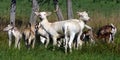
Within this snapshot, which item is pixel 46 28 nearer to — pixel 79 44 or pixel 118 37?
pixel 79 44

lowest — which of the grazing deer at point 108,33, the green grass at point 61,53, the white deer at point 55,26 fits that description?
the green grass at point 61,53

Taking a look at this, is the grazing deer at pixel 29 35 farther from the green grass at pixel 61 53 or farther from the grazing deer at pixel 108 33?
the grazing deer at pixel 108 33

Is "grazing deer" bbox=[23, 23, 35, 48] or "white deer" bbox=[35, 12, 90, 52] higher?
"white deer" bbox=[35, 12, 90, 52]

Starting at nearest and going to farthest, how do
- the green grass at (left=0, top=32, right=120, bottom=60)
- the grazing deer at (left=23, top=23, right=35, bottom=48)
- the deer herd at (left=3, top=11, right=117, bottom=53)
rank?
the green grass at (left=0, top=32, right=120, bottom=60)
the deer herd at (left=3, top=11, right=117, bottom=53)
the grazing deer at (left=23, top=23, right=35, bottom=48)

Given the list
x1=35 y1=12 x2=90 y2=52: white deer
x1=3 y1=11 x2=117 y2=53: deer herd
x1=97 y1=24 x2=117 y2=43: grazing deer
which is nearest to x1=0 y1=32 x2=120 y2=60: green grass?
x1=3 y1=11 x2=117 y2=53: deer herd

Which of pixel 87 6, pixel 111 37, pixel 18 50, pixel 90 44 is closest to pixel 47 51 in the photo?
pixel 18 50

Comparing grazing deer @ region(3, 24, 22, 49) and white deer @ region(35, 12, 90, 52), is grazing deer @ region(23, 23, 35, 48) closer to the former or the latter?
grazing deer @ region(3, 24, 22, 49)

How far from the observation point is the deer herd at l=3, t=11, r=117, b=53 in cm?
1537

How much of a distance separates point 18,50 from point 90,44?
291cm

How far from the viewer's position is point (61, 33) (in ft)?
52.6

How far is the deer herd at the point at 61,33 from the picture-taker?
1537 cm

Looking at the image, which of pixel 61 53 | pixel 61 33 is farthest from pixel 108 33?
pixel 61 53

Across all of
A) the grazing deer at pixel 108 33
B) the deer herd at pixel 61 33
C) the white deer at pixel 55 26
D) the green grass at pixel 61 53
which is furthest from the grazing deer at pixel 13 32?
the grazing deer at pixel 108 33

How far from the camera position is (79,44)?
53.2ft
